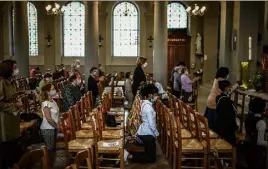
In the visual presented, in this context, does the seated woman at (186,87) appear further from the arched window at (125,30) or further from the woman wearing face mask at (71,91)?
the arched window at (125,30)

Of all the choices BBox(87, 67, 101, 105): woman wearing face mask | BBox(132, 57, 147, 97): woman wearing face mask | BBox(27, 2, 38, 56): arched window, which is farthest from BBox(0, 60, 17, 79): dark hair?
BBox(27, 2, 38, 56): arched window

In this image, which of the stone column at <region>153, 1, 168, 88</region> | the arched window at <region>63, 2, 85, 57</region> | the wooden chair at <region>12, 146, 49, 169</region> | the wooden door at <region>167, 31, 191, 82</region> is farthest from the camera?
the arched window at <region>63, 2, 85, 57</region>

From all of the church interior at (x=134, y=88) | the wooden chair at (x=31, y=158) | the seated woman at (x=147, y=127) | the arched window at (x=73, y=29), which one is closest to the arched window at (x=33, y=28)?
the church interior at (x=134, y=88)

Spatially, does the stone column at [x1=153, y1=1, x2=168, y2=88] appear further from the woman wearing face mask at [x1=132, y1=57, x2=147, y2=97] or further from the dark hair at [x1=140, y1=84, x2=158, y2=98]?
the dark hair at [x1=140, y1=84, x2=158, y2=98]


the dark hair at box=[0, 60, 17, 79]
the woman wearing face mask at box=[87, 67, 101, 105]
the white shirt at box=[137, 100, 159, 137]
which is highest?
the dark hair at box=[0, 60, 17, 79]

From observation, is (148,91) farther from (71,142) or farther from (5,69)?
(5,69)

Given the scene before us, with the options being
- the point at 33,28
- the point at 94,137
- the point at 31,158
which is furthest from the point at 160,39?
the point at 31,158

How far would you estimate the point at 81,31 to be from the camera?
71.8 feet

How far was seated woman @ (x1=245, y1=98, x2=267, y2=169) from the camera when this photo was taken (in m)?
5.82

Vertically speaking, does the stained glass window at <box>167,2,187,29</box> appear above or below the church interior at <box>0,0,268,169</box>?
above

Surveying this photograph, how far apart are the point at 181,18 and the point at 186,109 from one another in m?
15.8

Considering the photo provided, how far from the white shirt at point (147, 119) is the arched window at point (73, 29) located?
16.0 metres

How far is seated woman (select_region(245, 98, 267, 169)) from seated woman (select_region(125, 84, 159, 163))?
4.76 feet

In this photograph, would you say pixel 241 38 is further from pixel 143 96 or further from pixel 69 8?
pixel 69 8
